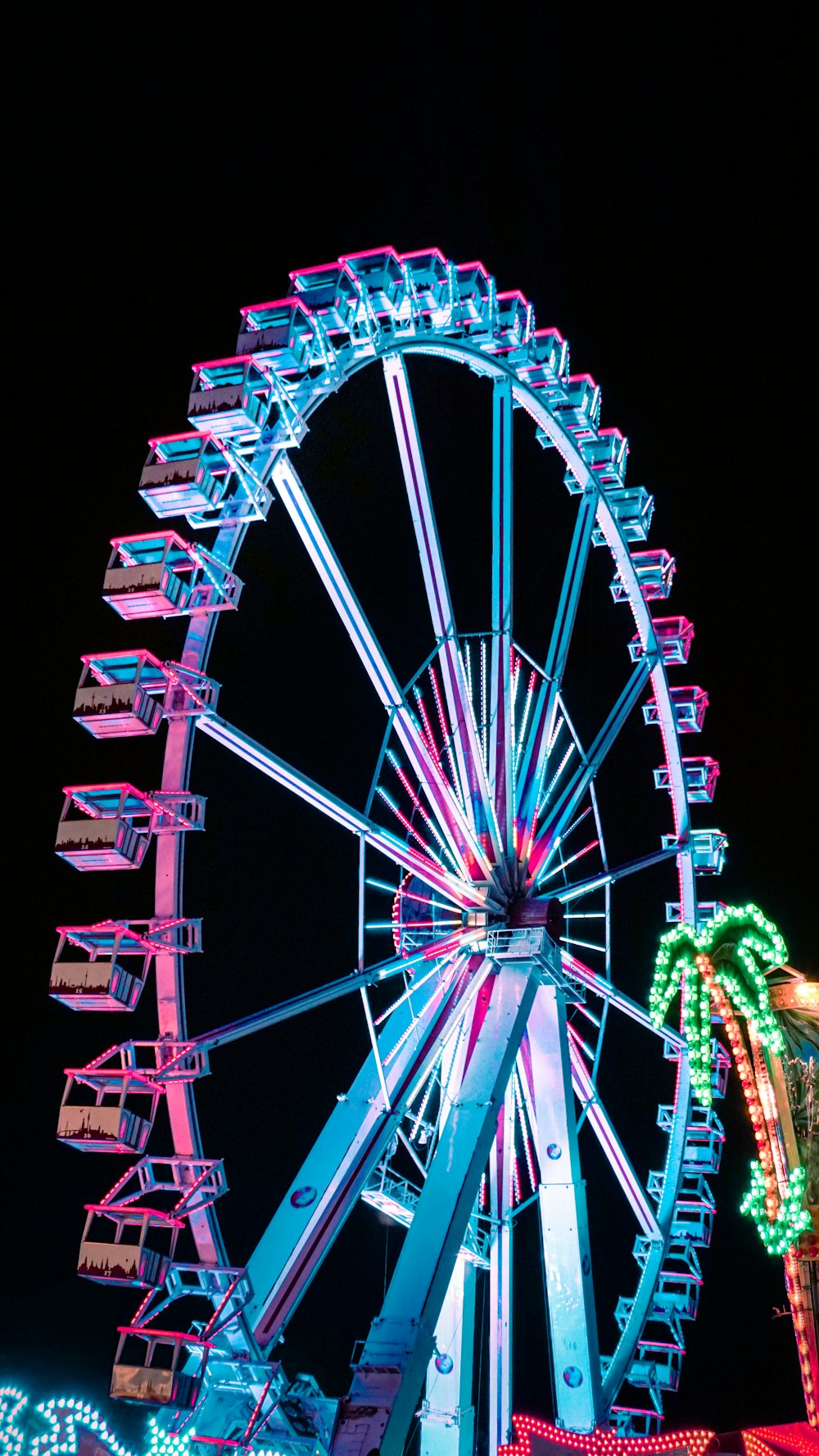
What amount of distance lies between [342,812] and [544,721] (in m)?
2.21

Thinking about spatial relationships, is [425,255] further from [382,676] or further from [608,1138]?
[608,1138]

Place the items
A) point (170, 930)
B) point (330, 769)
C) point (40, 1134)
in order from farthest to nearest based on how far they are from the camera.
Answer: point (40, 1134), point (330, 769), point (170, 930)

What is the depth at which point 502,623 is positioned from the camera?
1252 centimetres

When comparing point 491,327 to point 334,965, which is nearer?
point 491,327

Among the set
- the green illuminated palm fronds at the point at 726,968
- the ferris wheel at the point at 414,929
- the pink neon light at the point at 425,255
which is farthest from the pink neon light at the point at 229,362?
the green illuminated palm fronds at the point at 726,968

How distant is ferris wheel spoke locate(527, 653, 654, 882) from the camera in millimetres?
12539

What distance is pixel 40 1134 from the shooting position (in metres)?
16.7

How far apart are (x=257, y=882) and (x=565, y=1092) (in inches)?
120

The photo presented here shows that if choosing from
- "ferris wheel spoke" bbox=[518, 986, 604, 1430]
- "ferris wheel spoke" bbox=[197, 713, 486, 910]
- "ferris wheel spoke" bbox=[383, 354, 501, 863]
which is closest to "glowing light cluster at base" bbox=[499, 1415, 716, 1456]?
"ferris wheel spoke" bbox=[518, 986, 604, 1430]

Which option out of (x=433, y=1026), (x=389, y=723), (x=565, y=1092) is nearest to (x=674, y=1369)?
(x=565, y=1092)

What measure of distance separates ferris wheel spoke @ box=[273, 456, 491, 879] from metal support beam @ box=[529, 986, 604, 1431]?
54.2 inches

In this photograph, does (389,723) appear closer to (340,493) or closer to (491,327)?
(340,493)

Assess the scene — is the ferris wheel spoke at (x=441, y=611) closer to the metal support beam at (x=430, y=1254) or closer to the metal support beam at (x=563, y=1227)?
the metal support beam at (x=430, y=1254)

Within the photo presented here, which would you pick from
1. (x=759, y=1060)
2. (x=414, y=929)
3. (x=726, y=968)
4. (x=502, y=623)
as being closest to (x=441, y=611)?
(x=502, y=623)
